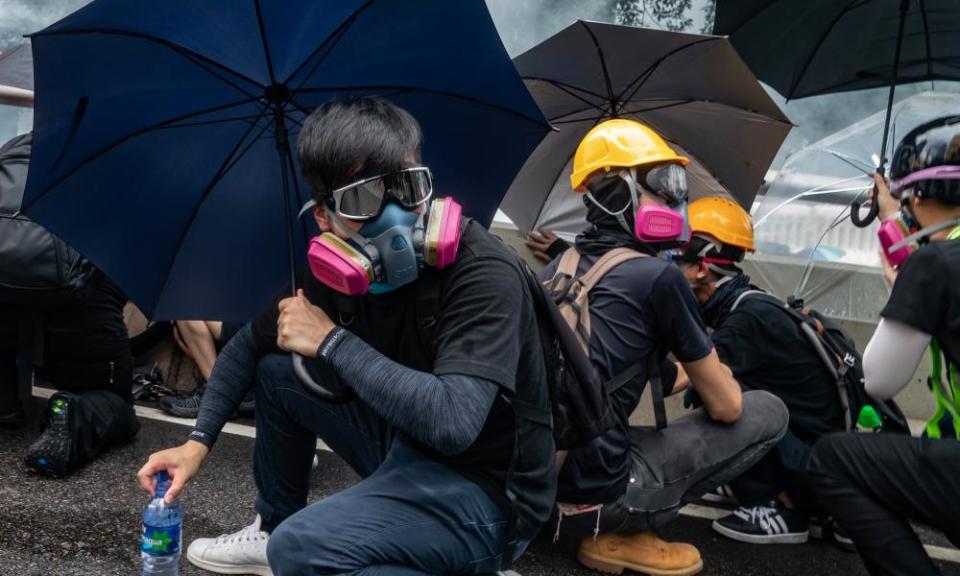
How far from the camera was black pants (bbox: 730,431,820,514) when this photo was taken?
399cm

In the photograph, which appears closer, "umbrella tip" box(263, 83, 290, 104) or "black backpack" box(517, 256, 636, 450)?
"black backpack" box(517, 256, 636, 450)

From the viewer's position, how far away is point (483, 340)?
2.31m

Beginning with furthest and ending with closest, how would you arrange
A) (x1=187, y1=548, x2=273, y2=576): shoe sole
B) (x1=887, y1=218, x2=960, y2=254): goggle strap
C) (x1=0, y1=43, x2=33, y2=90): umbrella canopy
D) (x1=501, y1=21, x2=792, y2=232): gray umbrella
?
1. (x1=0, y1=43, x2=33, y2=90): umbrella canopy
2. (x1=501, y1=21, x2=792, y2=232): gray umbrella
3. (x1=187, y1=548, x2=273, y2=576): shoe sole
4. (x1=887, y1=218, x2=960, y2=254): goggle strap

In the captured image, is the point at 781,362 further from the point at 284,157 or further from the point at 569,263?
the point at 284,157

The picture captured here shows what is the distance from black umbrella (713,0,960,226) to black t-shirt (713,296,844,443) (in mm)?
1584

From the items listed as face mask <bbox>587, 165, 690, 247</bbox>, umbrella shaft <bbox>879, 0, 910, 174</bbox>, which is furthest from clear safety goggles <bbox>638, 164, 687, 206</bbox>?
umbrella shaft <bbox>879, 0, 910, 174</bbox>

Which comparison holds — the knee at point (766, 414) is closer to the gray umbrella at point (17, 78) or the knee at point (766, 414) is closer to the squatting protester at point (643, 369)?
the squatting protester at point (643, 369)

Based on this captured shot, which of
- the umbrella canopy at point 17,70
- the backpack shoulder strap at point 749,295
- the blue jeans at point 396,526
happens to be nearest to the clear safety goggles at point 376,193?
the blue jeans at point 396,526

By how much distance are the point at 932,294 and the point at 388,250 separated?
1.55 m

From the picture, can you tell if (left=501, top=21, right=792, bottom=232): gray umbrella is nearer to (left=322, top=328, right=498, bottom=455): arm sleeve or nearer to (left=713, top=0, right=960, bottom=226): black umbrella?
(left=713, top=0, right=960, bottom=226): black umbrella

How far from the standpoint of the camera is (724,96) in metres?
4.95

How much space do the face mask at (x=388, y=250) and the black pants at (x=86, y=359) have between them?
222 centimetres

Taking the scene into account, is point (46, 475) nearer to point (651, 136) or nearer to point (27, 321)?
point (27, 321)

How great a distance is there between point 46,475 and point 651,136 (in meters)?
2.70
